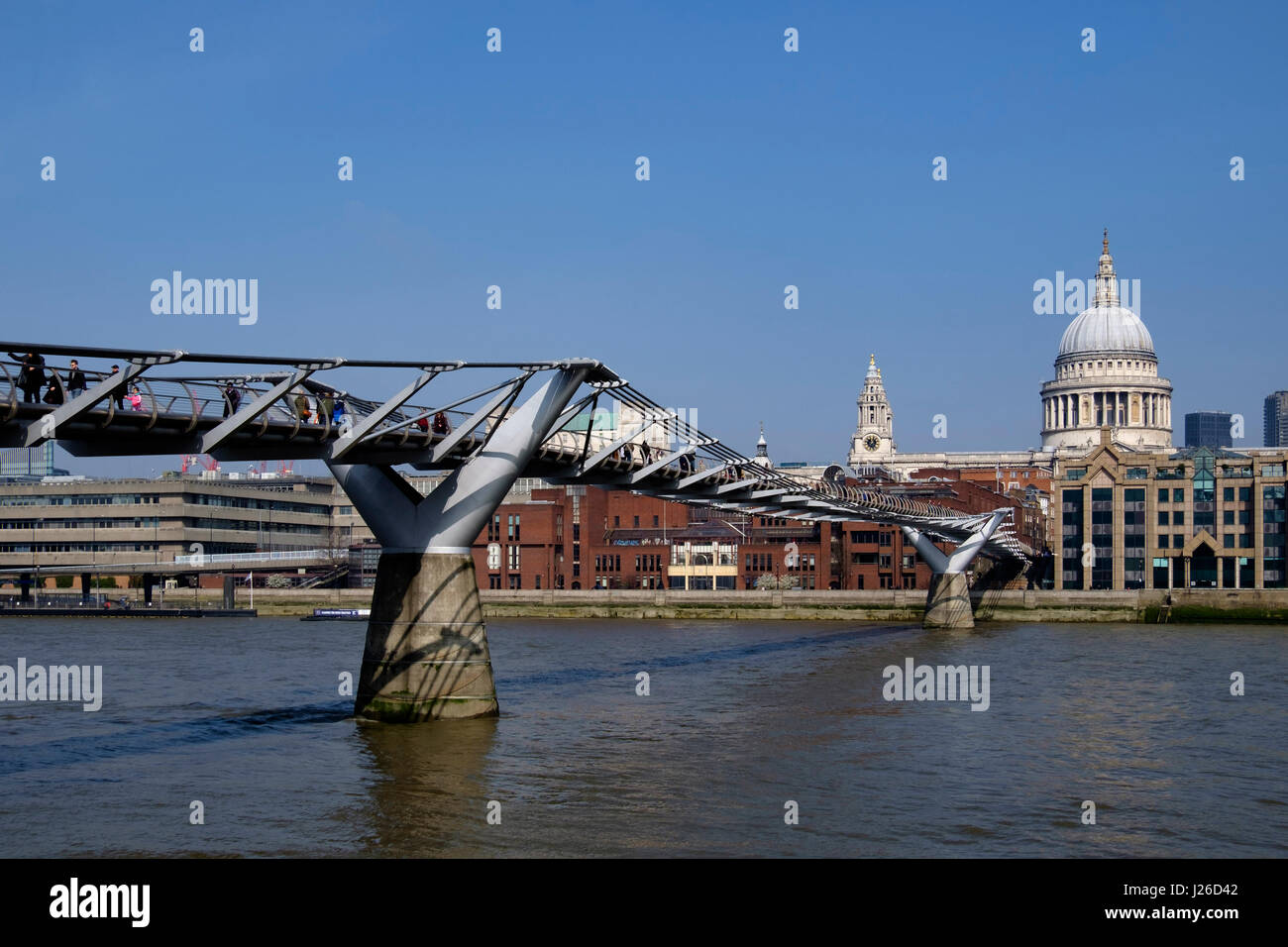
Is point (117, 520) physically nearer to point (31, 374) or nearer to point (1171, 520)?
point (1171, 520)

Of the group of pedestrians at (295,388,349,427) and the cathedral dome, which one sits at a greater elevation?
the cathedral dome

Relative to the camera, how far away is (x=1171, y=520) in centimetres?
10256

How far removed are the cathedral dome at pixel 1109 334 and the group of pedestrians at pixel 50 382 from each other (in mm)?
183798

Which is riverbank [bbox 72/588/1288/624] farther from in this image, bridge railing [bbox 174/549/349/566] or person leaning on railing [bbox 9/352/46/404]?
person leaning on railing [bbox 9/352/46/404]

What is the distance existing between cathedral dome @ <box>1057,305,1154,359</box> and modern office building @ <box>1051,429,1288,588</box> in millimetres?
88699

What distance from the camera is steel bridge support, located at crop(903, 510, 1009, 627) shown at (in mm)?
80562

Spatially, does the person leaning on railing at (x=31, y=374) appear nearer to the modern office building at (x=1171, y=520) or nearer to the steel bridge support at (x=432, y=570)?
the steel bridge support at (x=432, y=570)

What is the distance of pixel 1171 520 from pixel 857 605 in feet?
83.5

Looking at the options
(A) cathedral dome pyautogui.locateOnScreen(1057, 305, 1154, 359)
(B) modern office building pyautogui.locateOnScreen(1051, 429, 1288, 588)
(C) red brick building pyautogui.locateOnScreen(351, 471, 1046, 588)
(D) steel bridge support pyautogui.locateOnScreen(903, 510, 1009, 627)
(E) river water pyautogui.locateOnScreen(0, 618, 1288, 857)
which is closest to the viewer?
(E) river water pyautogui.locateOnScreen(0, 618, 1288, 857)

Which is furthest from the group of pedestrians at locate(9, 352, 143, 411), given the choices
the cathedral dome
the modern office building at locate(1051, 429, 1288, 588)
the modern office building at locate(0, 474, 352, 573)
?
the cathedral dome

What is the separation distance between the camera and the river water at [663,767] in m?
20.9

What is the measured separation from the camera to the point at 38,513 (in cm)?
12212
